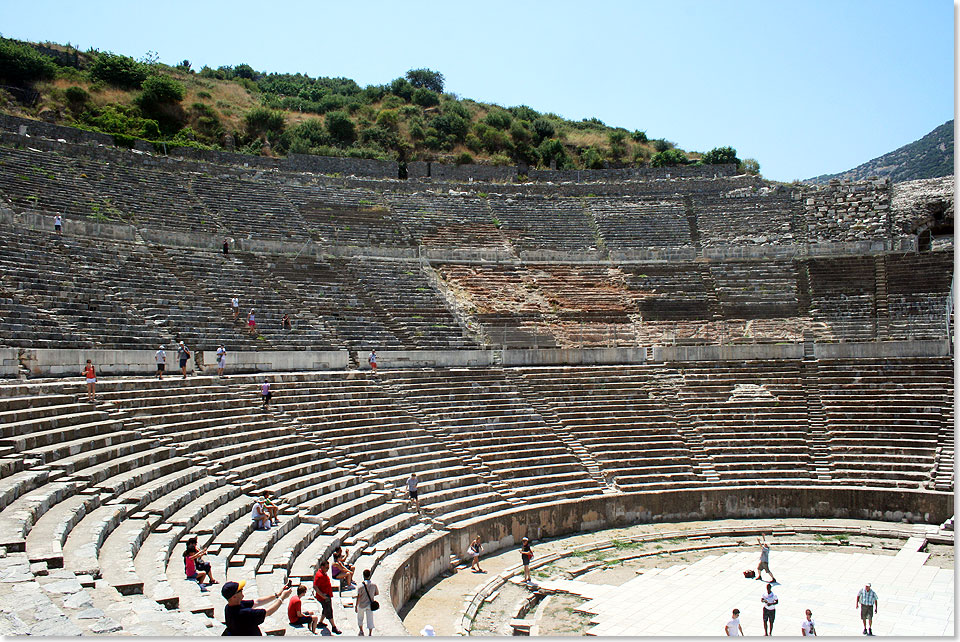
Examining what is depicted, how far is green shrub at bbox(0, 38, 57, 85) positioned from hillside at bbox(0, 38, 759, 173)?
0.05 metres

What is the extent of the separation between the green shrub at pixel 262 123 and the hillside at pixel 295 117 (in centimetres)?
6

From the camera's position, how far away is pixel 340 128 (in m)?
44.1

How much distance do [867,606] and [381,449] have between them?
9160mm

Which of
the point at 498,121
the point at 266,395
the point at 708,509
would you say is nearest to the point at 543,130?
the point at 498,121

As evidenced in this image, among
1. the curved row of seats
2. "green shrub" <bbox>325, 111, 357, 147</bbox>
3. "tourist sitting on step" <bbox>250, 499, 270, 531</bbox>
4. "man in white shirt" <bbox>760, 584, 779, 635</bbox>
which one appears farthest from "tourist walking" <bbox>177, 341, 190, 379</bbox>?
"green shrub" <bbox>325, 111, 357, 147</bbox>

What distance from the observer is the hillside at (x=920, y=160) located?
4259 cm

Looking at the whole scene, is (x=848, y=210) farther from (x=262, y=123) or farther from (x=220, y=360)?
(x=262, y=123)

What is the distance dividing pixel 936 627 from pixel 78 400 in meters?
13.2

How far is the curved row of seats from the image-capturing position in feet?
30.1

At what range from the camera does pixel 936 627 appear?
10.4m

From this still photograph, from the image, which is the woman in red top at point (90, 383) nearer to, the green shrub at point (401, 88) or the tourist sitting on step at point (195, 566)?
the tourist sitting on step at point (195, 566)

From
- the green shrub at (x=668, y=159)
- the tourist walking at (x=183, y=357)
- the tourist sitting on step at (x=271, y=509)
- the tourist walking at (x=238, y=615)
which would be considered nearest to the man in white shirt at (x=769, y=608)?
the tourist sitting on step at (x=271, y=509)

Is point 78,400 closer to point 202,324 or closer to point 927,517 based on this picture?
point 202,324

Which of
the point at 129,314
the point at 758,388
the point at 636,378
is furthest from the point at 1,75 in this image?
the point at 758,388
